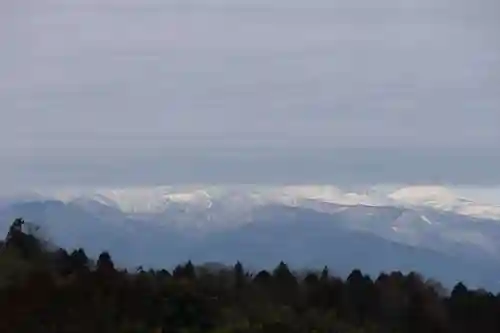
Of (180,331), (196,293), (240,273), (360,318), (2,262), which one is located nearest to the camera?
(180,331)

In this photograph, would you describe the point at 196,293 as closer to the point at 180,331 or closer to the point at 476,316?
the point at 180,331

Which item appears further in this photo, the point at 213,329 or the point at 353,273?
the point at 353,273

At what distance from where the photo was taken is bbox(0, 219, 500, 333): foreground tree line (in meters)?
41.6

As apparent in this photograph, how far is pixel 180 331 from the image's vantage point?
4334cm

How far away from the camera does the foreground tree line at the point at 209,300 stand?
41594mm

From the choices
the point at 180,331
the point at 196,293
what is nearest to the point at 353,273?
the point at 196,293

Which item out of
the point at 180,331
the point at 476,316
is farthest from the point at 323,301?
the point at 180,331

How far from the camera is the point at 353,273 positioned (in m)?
68.1

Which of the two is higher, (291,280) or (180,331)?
(291,280)

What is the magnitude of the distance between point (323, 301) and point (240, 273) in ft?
25.3

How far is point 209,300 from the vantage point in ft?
157

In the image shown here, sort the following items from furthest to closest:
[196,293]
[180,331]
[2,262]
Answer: [2,262], [196,293], [180,331]

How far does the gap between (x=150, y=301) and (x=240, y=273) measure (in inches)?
820

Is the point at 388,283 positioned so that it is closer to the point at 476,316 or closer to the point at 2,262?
the point at 476,316
